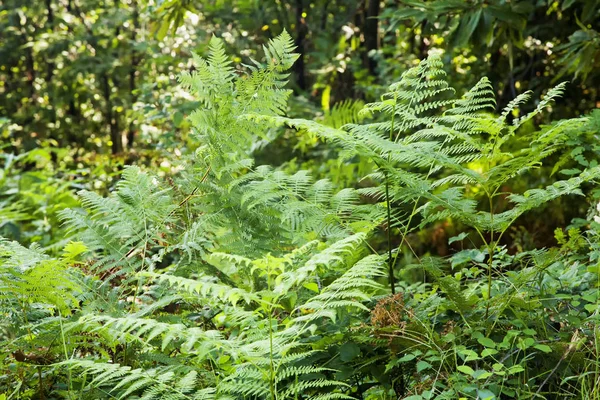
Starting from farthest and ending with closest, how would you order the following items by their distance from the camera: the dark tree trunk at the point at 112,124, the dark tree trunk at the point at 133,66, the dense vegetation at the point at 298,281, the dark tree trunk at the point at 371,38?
the dark tree trunk at the point at 112,124 → the dark tree trunk at the point at 133,66 → the dark tree trunk at the point at 371,38 → the dense vegetation at the point at 298,281

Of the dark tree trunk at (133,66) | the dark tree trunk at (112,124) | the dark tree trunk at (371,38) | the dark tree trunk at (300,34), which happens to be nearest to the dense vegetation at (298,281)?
the dark tree trunk at (371,38)

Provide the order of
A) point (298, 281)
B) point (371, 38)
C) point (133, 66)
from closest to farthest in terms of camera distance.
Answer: point (298, 281), point (371, 38), point (133, 66)

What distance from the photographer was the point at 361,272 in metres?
1.71

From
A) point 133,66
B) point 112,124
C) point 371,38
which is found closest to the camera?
point 371,38

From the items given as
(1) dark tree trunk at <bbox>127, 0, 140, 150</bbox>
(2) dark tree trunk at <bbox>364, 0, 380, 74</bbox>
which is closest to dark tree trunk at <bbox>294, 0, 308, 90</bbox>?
(2) dark tree trunk at <bbox>364, 0, 380, 74</bbox>

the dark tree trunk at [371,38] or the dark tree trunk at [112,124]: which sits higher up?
the dark tree trunk at [371,38]

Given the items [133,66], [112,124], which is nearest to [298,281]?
[133,66]

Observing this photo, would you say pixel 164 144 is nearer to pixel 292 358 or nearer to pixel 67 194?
pixel 67 194

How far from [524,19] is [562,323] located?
7.33 ft

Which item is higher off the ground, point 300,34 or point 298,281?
point 298,281

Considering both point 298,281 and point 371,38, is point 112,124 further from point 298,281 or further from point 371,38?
point 298,281

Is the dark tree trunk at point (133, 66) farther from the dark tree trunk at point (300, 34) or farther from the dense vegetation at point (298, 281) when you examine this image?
the dense vegetation at point (298, 281)

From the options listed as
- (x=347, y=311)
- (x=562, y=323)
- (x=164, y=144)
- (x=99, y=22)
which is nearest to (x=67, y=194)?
(x=164, y=144)

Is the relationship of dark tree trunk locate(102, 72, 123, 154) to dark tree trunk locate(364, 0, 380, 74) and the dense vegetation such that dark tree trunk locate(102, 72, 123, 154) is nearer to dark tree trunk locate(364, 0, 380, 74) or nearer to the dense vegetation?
dark tree trunk locate(364, 0, 380, 74)
